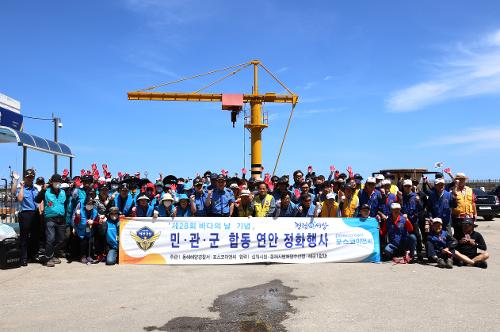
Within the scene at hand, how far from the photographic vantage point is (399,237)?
8.98 meters

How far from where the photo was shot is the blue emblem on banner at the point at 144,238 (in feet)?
29.2

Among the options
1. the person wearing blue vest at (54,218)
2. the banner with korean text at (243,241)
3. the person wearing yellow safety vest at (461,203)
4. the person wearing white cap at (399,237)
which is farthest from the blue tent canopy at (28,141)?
the person wearing yellow safety vest at (461,203)

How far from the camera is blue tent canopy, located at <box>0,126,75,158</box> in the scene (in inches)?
442

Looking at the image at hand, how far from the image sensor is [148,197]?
955 centimetres

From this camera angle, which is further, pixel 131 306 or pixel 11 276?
pixel 11 276

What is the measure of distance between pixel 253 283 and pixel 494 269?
473 centimetres

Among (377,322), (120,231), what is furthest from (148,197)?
(377,322)

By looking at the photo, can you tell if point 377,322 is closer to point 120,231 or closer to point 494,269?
point 494,269

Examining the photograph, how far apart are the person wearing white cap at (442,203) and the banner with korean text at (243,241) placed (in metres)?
1.31

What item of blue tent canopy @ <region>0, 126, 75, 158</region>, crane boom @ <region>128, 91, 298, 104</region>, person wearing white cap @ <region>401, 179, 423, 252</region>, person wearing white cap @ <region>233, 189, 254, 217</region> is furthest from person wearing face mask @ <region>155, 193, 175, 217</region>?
crane boom @ <region>128, 91, 298, 104</region>

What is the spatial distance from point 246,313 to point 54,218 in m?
5.44

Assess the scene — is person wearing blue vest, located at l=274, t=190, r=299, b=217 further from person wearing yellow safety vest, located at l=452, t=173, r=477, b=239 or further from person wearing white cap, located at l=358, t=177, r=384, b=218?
person wearing yellow safety vest, located at l=452, t=173, r=477, b=239

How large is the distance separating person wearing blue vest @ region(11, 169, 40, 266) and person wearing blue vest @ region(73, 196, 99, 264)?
82cm

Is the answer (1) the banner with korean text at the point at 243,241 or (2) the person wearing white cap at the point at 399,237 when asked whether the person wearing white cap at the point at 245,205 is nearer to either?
(1) the banner with korean text at the point at 243,241
